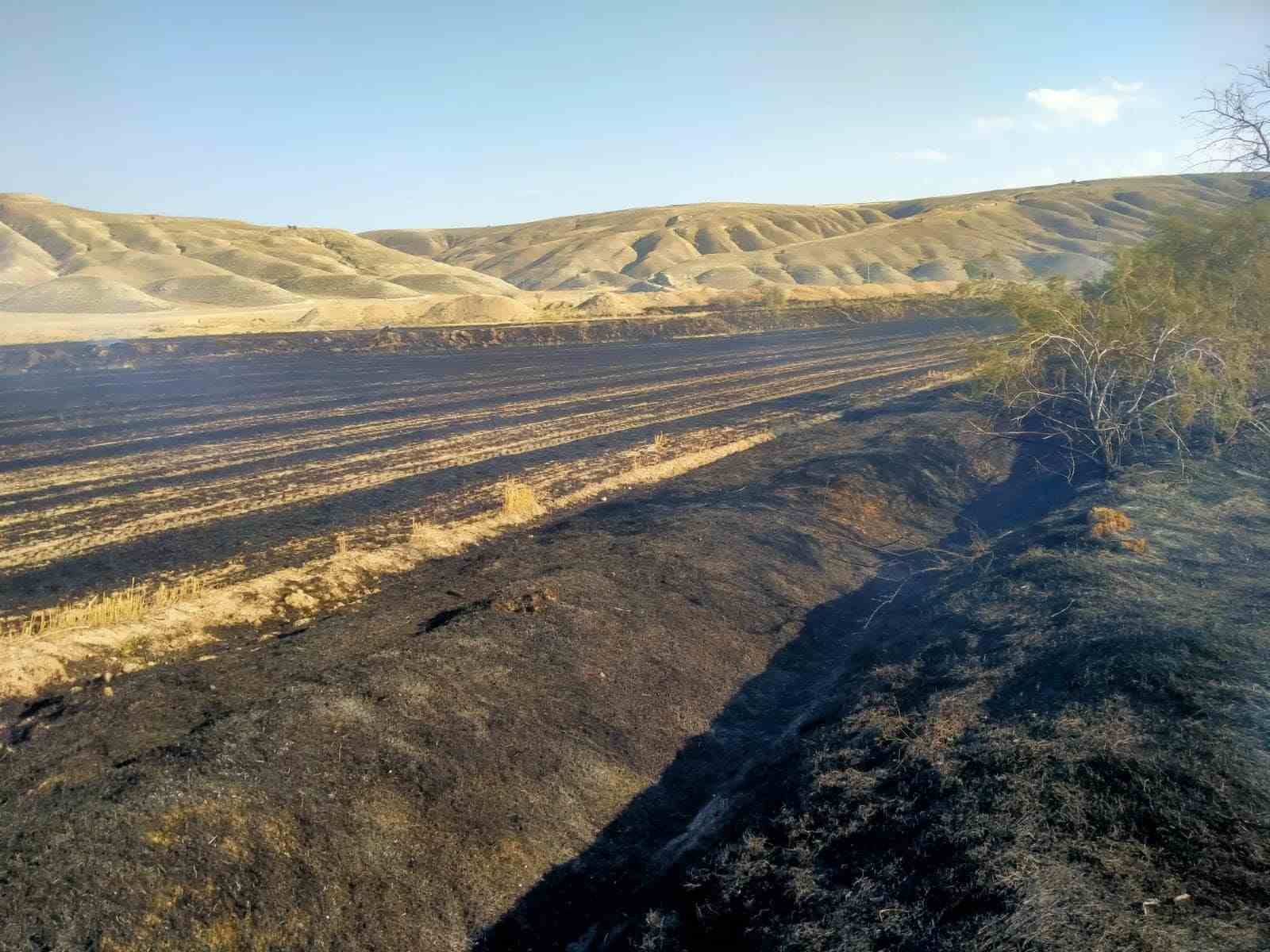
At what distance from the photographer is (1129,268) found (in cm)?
A: 1805

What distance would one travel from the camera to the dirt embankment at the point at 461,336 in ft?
121

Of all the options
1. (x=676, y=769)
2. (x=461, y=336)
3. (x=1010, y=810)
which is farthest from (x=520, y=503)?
(x=461, y=336)

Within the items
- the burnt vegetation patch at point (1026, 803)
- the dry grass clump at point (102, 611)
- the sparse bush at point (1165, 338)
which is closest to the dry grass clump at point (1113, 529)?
the burnt vegetation patch at point (1026, 803)

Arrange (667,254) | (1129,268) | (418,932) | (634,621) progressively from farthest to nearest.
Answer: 1. (667,254)
2. (1129,268)
3. (634,621)
4. (418,932)

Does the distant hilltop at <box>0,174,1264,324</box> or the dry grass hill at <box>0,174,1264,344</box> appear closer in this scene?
the dry grass hill at <box>0,174,1264,344</box>

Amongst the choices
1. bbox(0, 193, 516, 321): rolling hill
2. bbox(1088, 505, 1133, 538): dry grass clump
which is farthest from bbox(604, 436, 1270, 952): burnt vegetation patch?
bbox(0, 193, 516, 321): rolling hill

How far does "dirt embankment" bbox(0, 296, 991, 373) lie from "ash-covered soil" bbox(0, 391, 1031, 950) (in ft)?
104

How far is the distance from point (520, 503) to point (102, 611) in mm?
6910

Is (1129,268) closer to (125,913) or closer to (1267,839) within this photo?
(1267,839)

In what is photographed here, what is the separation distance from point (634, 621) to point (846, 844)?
16.0 ft

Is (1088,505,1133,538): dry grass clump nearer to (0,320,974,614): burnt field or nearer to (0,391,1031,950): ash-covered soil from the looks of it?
(0,391,1031,950): ash-covered soil

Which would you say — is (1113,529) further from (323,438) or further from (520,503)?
(323,438)

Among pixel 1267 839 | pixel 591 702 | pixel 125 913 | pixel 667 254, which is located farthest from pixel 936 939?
pixel 667 254

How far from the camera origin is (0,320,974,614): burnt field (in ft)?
42.0
